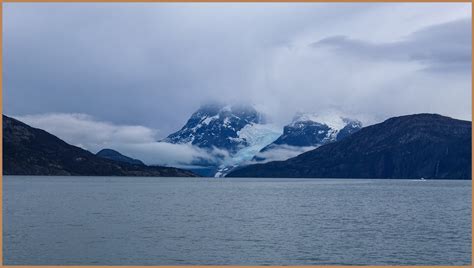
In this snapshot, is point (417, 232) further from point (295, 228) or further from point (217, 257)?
point (217, 257)

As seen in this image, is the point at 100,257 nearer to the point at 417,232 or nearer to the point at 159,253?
the point at 159,253

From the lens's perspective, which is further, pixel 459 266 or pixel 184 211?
pixel 184 211

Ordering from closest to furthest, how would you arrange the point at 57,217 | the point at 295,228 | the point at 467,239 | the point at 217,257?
1. the point at 217,257
2. the point at 467,239
3. the point at 295,228
4. the point at 57,217

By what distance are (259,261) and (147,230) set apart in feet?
107

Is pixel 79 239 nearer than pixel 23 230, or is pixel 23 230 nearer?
pixel 79 239

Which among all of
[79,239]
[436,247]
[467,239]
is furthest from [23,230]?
[467,239]

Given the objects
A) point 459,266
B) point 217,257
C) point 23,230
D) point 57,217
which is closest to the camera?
point 459,266

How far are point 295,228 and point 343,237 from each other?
525 inches

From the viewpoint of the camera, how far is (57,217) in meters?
114

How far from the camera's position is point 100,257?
2660 inches

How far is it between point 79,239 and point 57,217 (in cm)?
3588

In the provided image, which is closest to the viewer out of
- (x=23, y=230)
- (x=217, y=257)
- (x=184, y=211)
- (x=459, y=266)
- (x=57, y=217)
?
(x=459, y=266)

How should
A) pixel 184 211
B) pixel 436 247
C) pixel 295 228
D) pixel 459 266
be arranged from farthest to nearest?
pixel 184 211 → pixel 295 228 → pixel 436 247 → pixel 459 266

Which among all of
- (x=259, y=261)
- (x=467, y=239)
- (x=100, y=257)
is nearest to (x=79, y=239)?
(x=100, y=257)
